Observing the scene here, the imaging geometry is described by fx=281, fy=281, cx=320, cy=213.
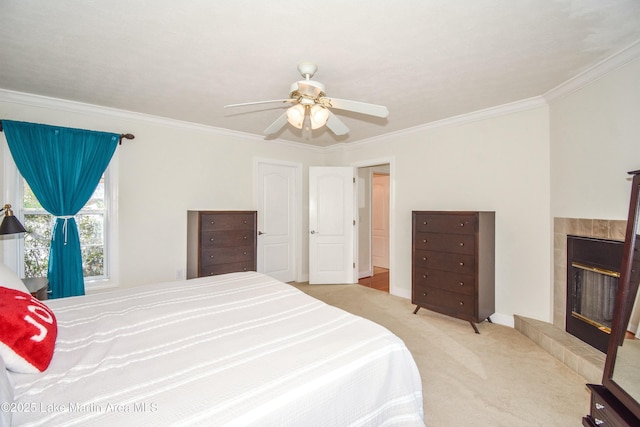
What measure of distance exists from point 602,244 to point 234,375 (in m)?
2.80

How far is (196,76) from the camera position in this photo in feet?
7.76

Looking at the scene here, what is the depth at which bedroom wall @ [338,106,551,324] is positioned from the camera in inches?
114

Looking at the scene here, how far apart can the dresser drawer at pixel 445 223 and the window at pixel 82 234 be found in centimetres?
363

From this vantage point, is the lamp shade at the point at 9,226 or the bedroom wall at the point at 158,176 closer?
the lamp shade at the point at 9,226

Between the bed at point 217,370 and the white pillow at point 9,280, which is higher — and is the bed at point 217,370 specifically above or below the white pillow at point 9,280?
below

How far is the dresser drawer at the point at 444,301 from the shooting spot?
2926 mm

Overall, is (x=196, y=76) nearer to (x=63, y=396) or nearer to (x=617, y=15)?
(x=63, y=396)

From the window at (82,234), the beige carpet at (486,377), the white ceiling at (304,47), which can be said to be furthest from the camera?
the window at (82,234)

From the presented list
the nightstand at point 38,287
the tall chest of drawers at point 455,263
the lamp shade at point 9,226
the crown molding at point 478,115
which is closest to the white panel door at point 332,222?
the crown molding at point 478,115

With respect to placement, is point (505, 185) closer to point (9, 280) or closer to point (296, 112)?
point (296, 112)

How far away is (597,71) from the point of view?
7.20 feet

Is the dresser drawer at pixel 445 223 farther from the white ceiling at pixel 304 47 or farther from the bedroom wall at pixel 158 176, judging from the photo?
the bedroom wall at pixel 158 176

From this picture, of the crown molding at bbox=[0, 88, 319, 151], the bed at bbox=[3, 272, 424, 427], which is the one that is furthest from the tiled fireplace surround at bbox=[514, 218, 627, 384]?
the crown molding at bbox=[0, 88, 319, 151]

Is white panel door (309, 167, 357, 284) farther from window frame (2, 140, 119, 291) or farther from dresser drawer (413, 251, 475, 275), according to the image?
window frame (2, 140, 119, 291)
